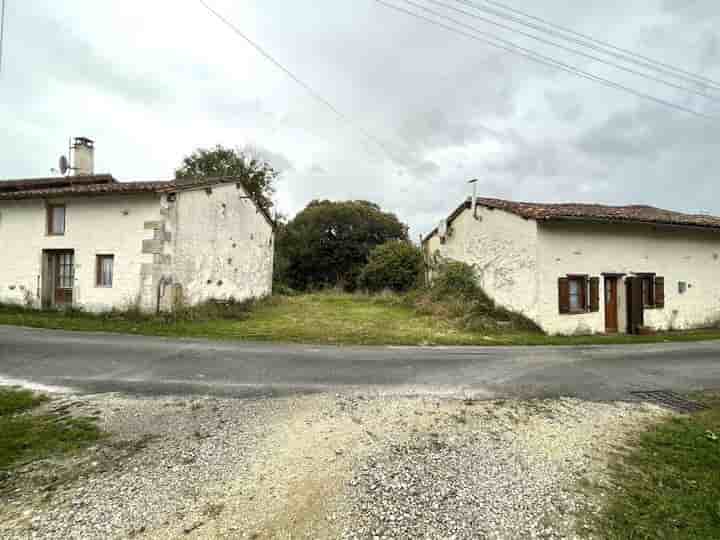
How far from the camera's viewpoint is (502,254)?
46.6 feet

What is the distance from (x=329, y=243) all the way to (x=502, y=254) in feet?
79.7

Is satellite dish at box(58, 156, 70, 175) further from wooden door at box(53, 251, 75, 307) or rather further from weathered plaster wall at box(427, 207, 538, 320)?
weathered plaster wall at box(427, 207, 538, 320)

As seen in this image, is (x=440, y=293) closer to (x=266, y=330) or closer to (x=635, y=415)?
(x=266, y=330)

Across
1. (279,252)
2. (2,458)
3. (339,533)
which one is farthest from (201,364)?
(279,252)

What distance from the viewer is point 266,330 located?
36.6ft

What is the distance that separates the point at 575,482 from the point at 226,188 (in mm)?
16189

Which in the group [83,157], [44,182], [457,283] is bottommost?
[457,283]

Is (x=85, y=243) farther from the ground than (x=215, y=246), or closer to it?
closer to it

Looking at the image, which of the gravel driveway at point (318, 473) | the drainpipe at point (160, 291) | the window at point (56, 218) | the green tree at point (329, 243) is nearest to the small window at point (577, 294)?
the gravel driveway at point (318, 473)

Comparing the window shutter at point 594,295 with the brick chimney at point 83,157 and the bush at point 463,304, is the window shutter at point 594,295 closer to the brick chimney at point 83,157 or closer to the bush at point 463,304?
the bush at point 463,304

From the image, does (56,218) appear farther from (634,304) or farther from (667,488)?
(634,304)

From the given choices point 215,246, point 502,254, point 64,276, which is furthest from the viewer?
point 215,246

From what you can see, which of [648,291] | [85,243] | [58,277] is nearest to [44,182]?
[58,277]

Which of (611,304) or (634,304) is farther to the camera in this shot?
(611,304)
